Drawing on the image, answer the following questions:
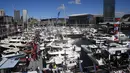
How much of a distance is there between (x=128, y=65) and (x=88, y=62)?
4083 mm

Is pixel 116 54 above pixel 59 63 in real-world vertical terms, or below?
above

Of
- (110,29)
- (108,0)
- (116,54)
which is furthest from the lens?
(108,0)

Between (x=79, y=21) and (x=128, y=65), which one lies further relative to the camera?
(x=79, y=21)

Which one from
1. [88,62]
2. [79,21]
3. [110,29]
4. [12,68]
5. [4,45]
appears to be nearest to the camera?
[12,68]

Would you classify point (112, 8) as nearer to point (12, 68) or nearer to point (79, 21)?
point (79, 21)

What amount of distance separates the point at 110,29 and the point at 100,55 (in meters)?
36.8

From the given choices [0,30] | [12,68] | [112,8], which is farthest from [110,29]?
[112,8]

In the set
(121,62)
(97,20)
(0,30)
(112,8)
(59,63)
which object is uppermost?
(112,8)

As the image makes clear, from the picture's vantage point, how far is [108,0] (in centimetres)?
10556

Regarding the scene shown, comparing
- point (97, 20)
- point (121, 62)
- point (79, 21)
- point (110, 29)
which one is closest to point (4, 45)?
point (121, 62)

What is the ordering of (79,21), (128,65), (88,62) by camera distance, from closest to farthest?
(128,65)
(88,62)
(79,21)

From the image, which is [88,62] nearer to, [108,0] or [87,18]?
[87,18]

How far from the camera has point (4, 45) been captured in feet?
83.6

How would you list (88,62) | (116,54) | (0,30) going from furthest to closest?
(0,30) < (88,62) < (116,54)
